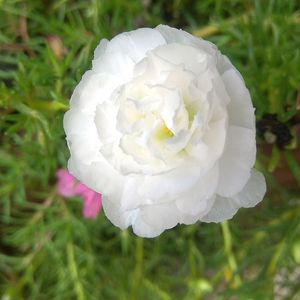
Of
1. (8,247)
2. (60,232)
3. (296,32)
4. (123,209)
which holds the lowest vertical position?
(8,247)

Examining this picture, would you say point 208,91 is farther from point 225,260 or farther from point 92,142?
point 225,260

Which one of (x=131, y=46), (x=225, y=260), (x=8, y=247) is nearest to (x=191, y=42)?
(x=131, y=46)

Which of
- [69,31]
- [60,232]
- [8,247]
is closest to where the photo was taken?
[69,31]

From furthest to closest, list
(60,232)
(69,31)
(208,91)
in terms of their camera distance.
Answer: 1. (60,232)
2. (69,31)
3. (208,91)

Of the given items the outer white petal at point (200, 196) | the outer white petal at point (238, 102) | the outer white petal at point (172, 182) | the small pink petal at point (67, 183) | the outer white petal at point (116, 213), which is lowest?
the small pink petal at point (67, 183)

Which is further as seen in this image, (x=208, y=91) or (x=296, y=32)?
(x=296, y=32)

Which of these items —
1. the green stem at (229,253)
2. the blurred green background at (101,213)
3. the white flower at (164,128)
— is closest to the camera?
the white flower at (164,128)

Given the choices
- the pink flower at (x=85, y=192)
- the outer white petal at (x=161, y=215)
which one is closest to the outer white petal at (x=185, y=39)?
the outer white petal at (x=161, y=215)

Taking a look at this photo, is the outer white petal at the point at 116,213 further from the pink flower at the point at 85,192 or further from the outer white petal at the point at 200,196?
the pink flower at the point at 85,192
